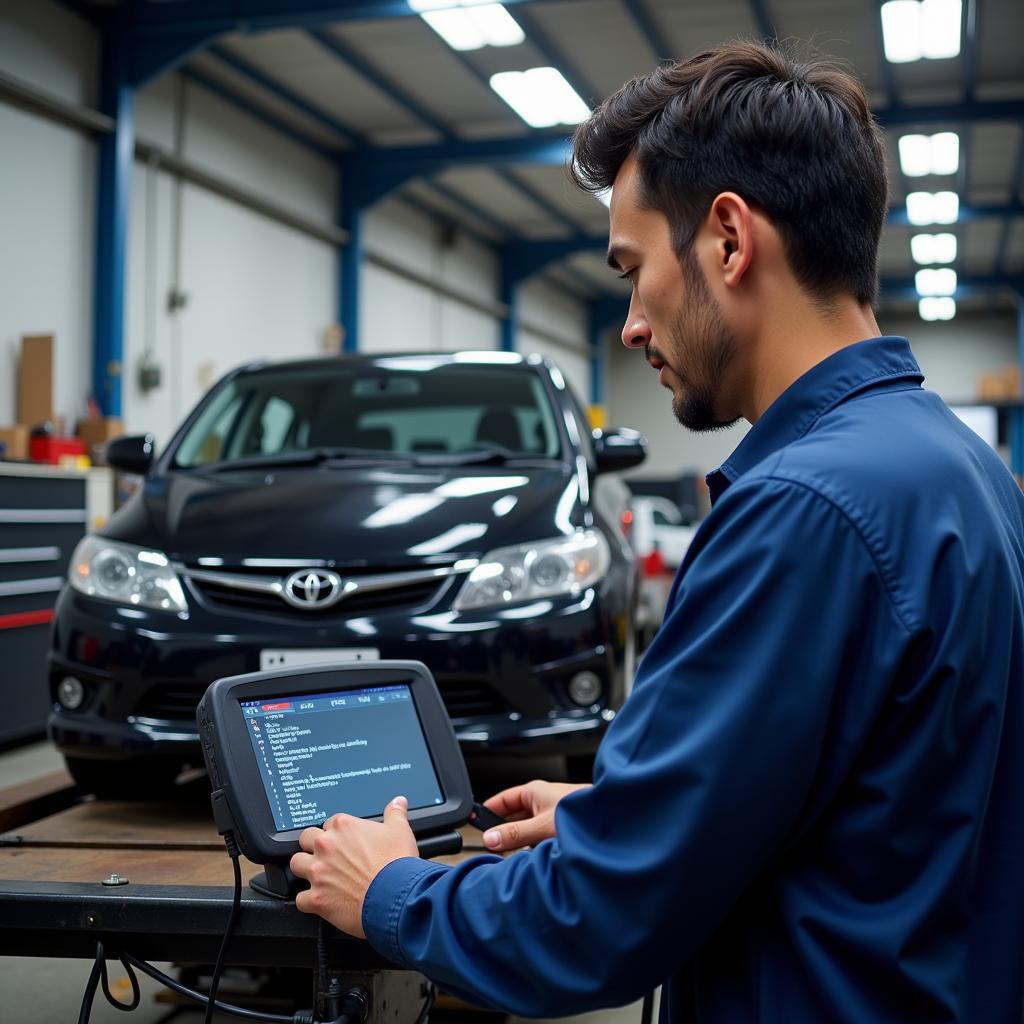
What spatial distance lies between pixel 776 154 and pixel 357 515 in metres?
1.84

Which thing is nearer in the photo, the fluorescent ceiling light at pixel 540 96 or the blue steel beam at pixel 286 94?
the blue steel beam at pixel 286 94

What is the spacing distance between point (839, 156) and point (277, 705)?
0.94 m

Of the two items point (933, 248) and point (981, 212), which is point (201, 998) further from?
point (933, 248)

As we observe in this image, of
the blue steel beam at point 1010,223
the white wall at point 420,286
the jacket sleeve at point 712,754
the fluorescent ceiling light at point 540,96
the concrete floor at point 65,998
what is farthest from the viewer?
the blue steel beam at point 1010,223

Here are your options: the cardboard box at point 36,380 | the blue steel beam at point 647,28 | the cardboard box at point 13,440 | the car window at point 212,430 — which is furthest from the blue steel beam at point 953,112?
the car window at point 212,430

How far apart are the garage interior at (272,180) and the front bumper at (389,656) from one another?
10.8 inches

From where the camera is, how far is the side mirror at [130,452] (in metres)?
3.31

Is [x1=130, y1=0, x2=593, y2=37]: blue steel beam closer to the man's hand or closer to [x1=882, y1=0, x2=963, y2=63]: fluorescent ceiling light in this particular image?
[x1=882, y1=0, x2=963, y2=63]: fluorescent ceiling light

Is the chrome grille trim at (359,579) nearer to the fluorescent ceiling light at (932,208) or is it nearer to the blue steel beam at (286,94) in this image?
the blue steel beam at (286,94)

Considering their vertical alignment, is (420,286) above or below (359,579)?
above

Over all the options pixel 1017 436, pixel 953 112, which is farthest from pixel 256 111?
pixel 1017 436

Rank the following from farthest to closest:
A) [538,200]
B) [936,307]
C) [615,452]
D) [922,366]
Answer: [922,366]
[936,307]
[538,200]
[615,452]

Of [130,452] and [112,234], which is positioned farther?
[112,234]

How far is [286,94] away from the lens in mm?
10414
